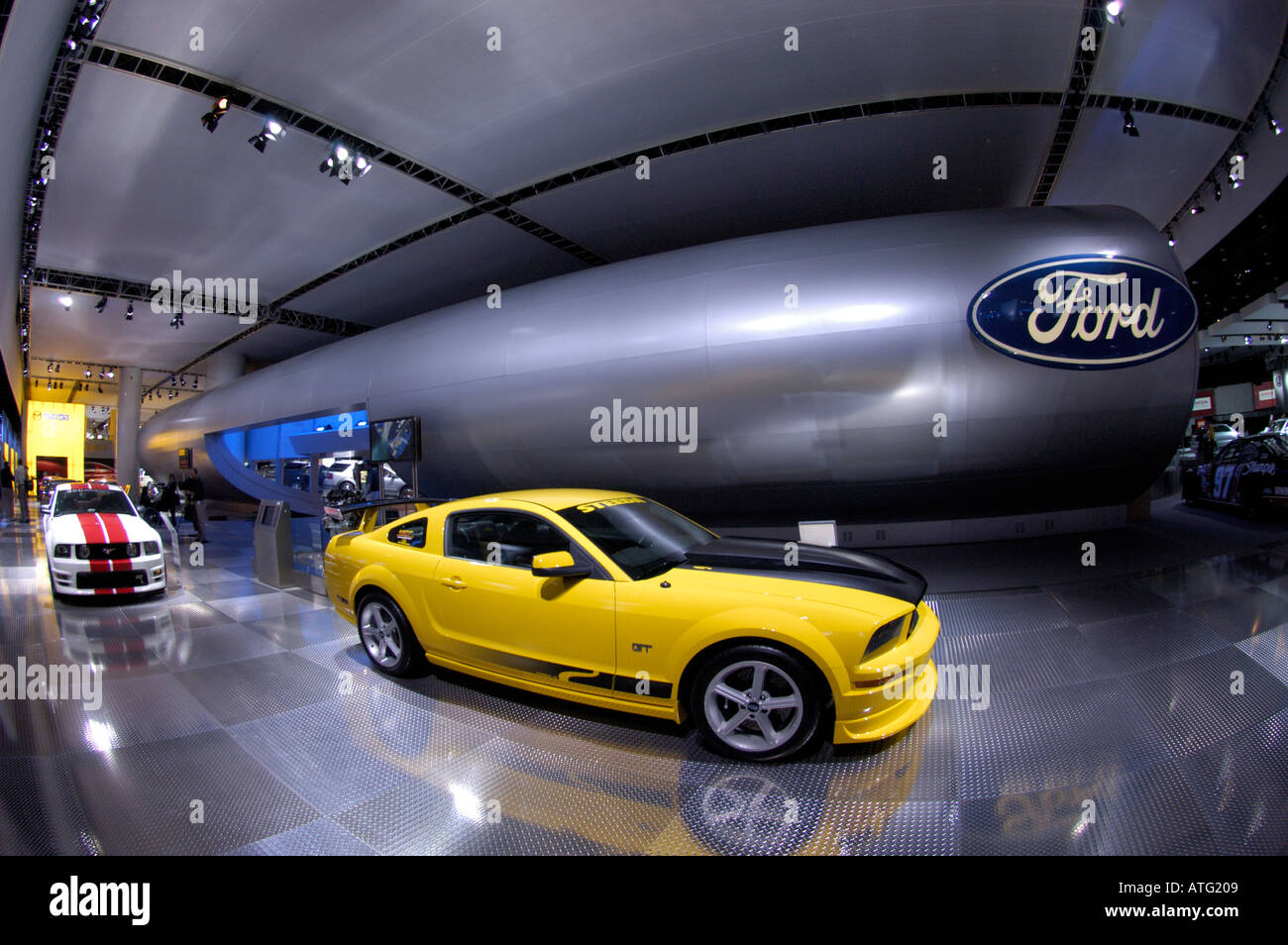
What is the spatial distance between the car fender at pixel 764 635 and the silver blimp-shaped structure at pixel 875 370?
420 cm

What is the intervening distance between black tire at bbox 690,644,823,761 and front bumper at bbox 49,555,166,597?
6.56 m

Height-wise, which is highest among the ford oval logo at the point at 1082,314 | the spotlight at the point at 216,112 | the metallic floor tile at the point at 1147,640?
the spotlight at the point at 216,112

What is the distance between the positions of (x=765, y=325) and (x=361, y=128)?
217 inches

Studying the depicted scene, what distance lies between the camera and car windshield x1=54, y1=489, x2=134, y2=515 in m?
6.38

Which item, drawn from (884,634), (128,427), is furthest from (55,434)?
(884,634)

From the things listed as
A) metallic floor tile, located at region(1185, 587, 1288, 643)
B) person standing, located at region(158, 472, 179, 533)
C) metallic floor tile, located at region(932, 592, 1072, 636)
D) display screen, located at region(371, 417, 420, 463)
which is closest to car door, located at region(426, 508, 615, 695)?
metallic floor tile, located at region(932, 592, 1072, 636)

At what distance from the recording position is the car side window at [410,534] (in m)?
3.48

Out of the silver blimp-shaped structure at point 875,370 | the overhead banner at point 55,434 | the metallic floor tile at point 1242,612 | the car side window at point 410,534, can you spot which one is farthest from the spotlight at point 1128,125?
the overhead banner at point 55,434

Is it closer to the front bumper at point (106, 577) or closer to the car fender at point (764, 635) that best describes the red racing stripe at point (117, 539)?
the front bumper at point (106, 577)

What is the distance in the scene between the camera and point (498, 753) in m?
2.48

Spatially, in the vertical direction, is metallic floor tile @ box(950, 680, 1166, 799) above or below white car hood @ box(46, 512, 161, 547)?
below

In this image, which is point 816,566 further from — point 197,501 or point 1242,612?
point 197,501

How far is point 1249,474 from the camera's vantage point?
7.95 m

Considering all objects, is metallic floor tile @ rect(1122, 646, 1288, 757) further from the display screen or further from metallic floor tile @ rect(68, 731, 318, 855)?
the display screen
